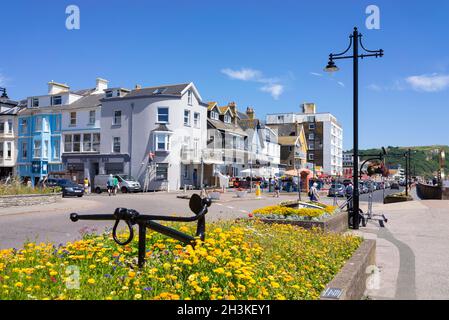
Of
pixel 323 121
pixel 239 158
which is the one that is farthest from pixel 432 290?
pixel 323 121

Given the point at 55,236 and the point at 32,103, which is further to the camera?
the point at 32,103

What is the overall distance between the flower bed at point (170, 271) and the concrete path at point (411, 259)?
1.24 m

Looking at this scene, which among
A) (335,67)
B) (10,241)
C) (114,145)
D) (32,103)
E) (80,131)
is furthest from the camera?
(32,103)

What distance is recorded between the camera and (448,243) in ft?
38.4

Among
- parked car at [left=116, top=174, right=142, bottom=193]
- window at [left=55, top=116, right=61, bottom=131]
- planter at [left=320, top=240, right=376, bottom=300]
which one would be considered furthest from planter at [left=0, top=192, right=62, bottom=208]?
window at [left=55, top=116, right=61, bottom=131]

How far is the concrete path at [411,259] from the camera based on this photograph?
21.8 ft

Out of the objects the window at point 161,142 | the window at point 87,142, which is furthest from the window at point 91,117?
the window at point 161,142

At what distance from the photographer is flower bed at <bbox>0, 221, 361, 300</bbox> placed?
3984 millimetres

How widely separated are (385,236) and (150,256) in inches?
395

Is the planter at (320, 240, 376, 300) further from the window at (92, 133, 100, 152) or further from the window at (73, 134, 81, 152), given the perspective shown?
the window at (73, 134, 81, 152)

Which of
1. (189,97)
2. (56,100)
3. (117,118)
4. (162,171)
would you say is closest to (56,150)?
(56,100)

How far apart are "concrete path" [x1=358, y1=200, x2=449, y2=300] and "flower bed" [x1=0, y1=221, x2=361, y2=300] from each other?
4.07 ft
